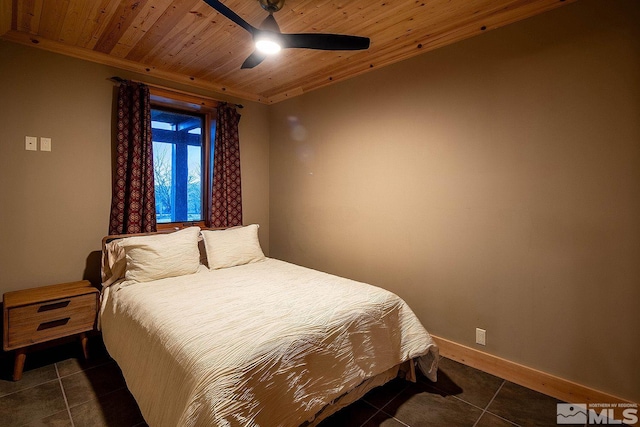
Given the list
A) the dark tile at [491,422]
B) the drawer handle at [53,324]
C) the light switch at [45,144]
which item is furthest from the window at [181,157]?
the dark tile at [491,422]

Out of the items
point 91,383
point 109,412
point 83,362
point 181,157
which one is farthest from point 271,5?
point 83,362

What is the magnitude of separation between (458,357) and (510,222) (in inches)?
44.2

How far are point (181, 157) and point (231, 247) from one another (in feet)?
4.26

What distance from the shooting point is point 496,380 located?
218 cm

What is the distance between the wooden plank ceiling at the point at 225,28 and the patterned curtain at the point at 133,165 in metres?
0.34

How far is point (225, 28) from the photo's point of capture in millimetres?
2309

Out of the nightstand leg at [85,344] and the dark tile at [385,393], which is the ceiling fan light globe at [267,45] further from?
the nightstand leg at [85,344]

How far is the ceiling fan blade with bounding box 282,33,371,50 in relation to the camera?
1.89 metres

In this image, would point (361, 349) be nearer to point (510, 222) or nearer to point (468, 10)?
point (510, 222)

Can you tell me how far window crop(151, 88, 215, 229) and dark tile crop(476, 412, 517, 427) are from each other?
3.12 meters

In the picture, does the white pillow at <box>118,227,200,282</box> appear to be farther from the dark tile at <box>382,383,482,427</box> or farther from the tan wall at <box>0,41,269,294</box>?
the dark tile at <box>382,383,482,427</box>

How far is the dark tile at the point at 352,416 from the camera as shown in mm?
1766

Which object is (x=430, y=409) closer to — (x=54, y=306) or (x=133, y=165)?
(x=54, y=306)

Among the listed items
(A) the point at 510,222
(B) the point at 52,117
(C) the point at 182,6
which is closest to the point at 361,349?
(A) the point at 510,222
